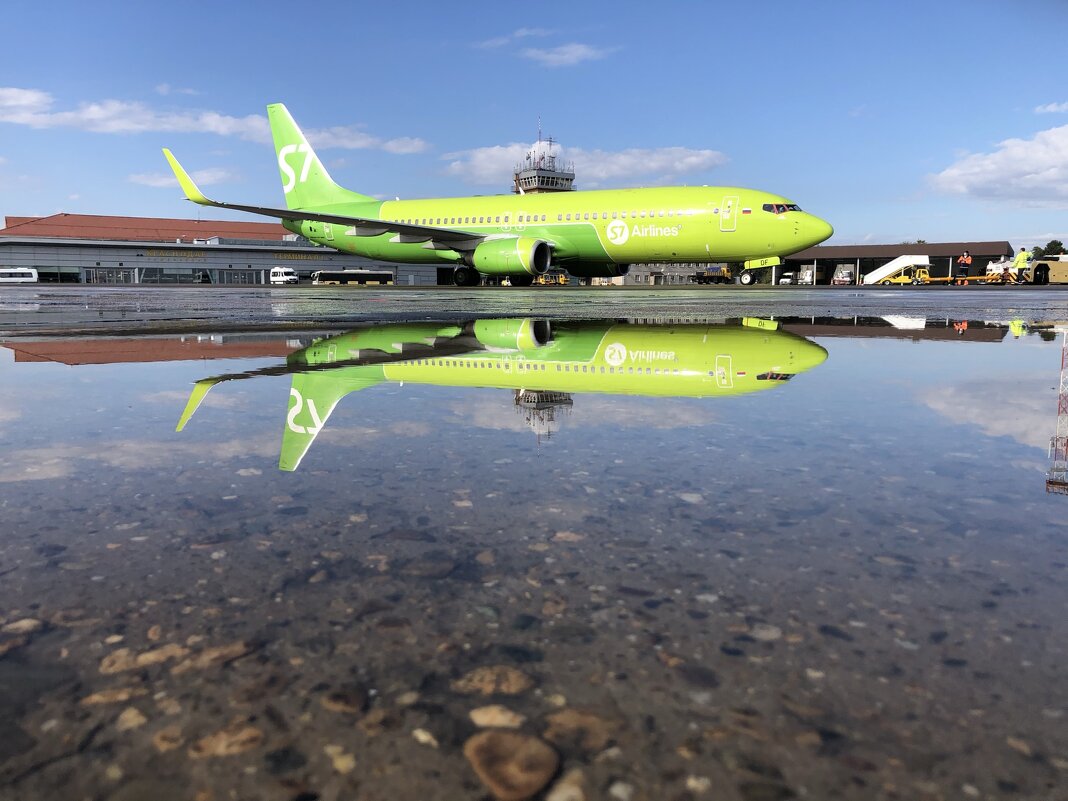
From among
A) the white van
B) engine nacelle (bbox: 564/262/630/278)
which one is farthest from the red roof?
engine nacelle (bbox: 564/262/630/278)

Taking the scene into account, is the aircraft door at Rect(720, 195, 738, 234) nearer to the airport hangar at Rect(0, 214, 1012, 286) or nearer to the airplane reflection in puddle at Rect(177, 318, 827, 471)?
the airplane reflection in puddle at Rect(177, 318, 827, 471)

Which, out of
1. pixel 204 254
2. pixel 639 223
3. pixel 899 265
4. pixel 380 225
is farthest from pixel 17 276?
pixel 899 265

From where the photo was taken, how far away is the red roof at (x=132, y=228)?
61750 millimetres

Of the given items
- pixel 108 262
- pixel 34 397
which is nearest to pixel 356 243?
pixel 34 397

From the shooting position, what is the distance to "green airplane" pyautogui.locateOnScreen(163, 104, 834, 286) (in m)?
18.3

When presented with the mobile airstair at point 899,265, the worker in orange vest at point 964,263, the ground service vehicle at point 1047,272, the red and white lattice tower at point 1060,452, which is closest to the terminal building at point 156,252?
the mobile airstair at point 899,265

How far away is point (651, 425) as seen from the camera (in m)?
2.50

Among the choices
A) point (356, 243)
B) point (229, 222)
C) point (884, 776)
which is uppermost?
point (229, 222)

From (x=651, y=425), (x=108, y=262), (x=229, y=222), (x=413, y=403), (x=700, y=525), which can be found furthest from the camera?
(x=229, y=222)

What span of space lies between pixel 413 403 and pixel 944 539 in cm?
206

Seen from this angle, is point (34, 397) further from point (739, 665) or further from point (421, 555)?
point (739, 665)

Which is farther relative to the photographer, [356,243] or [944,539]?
[356,243]

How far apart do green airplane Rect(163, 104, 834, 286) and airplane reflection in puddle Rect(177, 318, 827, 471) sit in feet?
43.0

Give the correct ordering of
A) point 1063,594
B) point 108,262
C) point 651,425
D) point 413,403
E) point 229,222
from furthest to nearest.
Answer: point 229,222 < point 108,262 < point 413,403 < point 651,425 < point 1063,594
